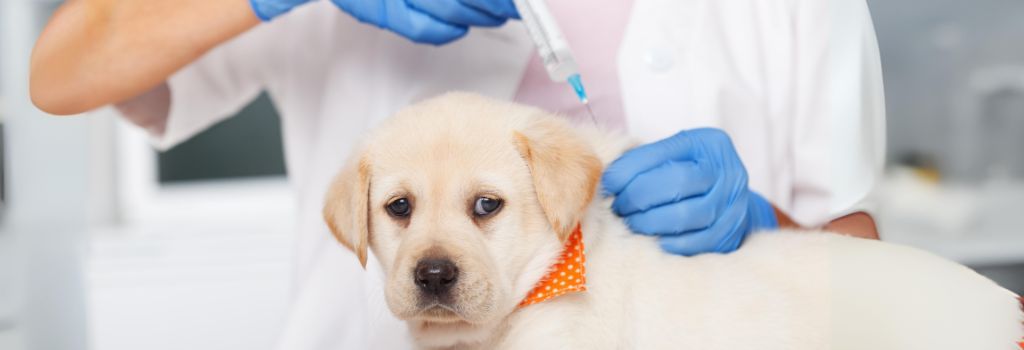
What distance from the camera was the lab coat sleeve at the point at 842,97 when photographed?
139 centimetres

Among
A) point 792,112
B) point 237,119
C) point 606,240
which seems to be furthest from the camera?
point 237,119

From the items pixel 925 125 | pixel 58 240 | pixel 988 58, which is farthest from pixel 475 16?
pixel 988 58

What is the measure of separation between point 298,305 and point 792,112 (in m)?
0.91

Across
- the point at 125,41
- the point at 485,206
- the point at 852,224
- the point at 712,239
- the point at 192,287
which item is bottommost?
the point at 192,287

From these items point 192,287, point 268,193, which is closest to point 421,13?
point 192,287

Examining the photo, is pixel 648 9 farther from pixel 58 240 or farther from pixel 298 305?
pixel 58 240

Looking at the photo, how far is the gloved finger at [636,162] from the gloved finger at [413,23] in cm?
33

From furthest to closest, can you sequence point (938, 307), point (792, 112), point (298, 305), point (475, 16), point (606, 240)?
1. point (792, 112)
2. point (298, 305)
3. point (475, 16)
4. point (606, 240)
5. point (938, 307)

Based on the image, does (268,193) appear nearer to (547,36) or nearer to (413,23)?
(413,23)

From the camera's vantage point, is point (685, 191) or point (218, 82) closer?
point (685, 191)

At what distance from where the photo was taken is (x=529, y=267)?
1.04 m

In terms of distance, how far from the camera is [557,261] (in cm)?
104

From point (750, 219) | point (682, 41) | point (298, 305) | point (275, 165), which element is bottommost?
point (275, 165)

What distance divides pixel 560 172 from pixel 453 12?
1.21 feet
